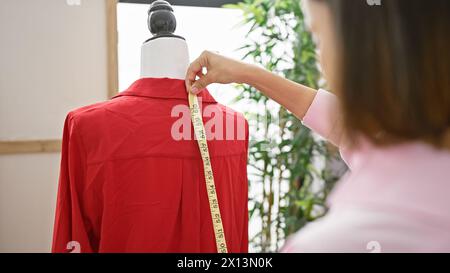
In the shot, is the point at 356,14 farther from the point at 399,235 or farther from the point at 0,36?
the point at 0,36

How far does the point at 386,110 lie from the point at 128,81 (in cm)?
174

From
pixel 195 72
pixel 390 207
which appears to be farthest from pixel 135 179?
pixel 390 207

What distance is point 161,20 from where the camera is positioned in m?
0.83

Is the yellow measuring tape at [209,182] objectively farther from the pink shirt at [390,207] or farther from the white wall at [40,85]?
the white wall at [40,85]

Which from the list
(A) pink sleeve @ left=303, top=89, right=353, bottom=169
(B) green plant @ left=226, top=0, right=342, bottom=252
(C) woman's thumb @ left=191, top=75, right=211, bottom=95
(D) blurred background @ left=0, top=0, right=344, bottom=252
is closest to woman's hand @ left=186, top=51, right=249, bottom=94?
(C) woman's thumb @ left=191, top=75, right=211, bottom=95

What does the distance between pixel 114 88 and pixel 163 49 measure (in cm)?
116

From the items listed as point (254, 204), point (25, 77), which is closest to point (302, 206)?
point (254, 204)

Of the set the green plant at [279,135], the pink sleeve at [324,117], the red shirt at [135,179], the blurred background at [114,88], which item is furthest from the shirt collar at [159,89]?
the green plant at [279,135]

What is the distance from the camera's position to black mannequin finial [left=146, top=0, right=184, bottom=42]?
32.7 inches

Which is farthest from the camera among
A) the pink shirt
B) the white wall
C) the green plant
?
the green plant

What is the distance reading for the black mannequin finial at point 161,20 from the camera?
0.83 metres

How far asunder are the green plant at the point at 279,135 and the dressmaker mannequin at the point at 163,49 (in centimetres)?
116

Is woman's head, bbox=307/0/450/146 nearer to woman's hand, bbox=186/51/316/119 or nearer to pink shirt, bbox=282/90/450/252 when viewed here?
pink shirt, bbox=282/90/450/252

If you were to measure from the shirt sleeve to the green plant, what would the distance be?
1.28 metres
